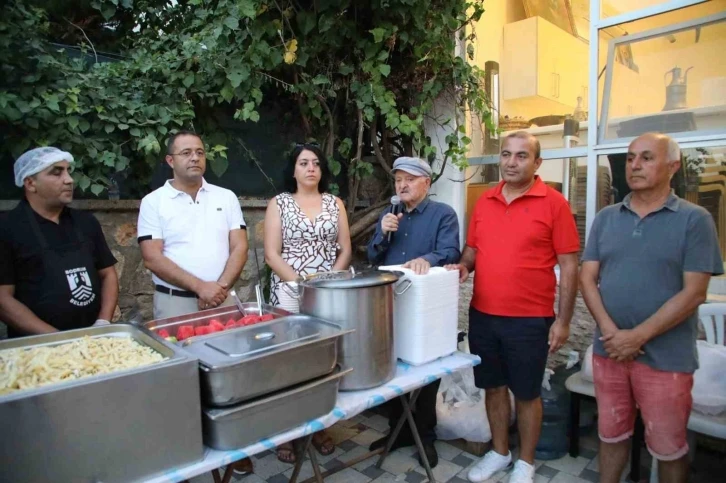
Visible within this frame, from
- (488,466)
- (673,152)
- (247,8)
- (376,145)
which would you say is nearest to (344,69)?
(376,145)

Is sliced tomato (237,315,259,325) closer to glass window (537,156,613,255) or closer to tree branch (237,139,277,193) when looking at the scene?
tree branch (237,139,277,193)

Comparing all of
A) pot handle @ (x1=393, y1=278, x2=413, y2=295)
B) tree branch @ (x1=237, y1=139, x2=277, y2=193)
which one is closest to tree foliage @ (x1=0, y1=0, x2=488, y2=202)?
tree branch @ (x1=237, y1=139, x2=277, y2=193)

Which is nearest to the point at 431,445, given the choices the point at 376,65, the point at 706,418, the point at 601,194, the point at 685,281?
the point at 706,418

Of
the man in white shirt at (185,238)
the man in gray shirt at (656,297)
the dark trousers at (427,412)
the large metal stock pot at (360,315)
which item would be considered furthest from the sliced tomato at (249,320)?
the man in gray shirt at (656,297)

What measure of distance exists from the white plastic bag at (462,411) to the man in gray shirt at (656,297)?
81 cm

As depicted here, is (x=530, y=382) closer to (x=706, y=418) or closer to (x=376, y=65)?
(x=706, y=418)

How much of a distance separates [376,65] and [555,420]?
2.96 m

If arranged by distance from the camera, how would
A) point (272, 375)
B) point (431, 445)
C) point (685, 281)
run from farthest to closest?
point (431, 445), point (685, 281), point (272, 375)

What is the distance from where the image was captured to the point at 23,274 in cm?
215

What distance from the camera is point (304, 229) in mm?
2781

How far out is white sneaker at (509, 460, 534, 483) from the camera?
2.50 metres

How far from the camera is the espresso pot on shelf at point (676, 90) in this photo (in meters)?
3.13

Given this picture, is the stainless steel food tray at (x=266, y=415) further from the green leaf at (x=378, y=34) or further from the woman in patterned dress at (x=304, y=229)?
the green leaf at (x=378, y=34)

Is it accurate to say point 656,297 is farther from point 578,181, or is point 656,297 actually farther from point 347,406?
point 578,181
